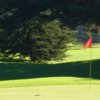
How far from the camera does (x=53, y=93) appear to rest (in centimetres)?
1406

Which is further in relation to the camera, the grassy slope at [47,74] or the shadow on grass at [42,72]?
the shadow on grass at [42,72]

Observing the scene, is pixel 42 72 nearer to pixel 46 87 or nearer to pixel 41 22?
pixel 46 87

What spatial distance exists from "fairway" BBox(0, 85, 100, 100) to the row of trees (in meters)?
8.75

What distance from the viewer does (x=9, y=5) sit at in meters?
26.8

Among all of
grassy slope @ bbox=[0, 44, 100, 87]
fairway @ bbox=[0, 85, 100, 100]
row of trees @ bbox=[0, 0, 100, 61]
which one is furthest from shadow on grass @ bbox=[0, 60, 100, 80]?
fairway @ bbox=[0, 85, 100, 100]

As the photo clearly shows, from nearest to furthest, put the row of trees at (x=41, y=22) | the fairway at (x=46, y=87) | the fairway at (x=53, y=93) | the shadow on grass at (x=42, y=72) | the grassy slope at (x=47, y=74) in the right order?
the fairway at (x=53, y=93) → the fairway at (x=46, y=87) → the grassy slope at (x=47, y=74) → the shadow on grass at (x=42, y=72) → the row of trees at (x=41, y=22)

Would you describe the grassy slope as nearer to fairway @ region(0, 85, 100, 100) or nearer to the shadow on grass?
the shadow on grass

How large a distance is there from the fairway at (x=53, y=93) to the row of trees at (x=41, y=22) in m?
8.75

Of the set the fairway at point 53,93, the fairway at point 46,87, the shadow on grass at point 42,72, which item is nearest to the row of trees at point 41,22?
the shadow on grass at point 42,72

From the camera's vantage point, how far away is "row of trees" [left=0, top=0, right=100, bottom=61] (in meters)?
24.5

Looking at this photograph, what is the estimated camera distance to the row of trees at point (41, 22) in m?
24.5

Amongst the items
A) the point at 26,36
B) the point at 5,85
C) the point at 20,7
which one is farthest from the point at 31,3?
the point at 26,36

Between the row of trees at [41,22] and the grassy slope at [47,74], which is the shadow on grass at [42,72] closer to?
the grassy slope at [47,74]

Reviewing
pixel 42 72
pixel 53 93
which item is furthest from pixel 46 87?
pixel 42 72
